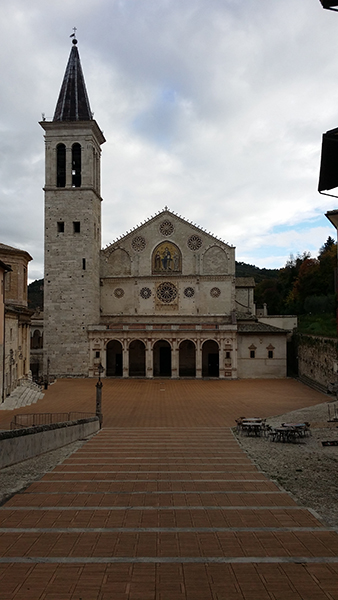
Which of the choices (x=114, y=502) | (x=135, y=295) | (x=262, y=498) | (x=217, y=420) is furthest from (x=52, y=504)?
(x=135, y=295)

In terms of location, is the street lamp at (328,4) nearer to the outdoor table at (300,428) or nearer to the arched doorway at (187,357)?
the outdoor table at (300,428)

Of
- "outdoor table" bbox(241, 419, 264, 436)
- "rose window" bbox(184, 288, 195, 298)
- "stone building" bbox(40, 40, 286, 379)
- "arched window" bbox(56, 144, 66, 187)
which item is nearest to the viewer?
"outdoor table" bbox(241, 419, 264, 436)

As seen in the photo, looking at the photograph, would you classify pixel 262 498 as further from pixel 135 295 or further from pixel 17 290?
pixel 135 295

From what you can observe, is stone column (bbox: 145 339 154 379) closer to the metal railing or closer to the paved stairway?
the metal railing

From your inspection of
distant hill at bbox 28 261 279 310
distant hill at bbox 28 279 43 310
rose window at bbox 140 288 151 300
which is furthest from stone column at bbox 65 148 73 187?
distant hill at bbox 28 279 43 310

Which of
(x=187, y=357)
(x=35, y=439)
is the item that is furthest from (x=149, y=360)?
(x=35, y=439)

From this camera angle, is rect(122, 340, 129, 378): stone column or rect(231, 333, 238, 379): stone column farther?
rect(122, 340, 129, 378): stone column

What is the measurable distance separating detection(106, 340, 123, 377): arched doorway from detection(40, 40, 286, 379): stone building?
0.11m

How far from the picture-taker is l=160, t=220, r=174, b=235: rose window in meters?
50.5

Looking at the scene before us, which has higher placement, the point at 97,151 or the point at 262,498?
the point at 97,151

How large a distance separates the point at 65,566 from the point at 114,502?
9.94 ft

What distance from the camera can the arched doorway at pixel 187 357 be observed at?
51750 millimetres

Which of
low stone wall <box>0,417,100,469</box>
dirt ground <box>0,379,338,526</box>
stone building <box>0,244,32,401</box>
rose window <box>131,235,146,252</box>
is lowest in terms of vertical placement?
dirt ground <box>0,379,338,526</box>

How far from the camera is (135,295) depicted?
165 feet
